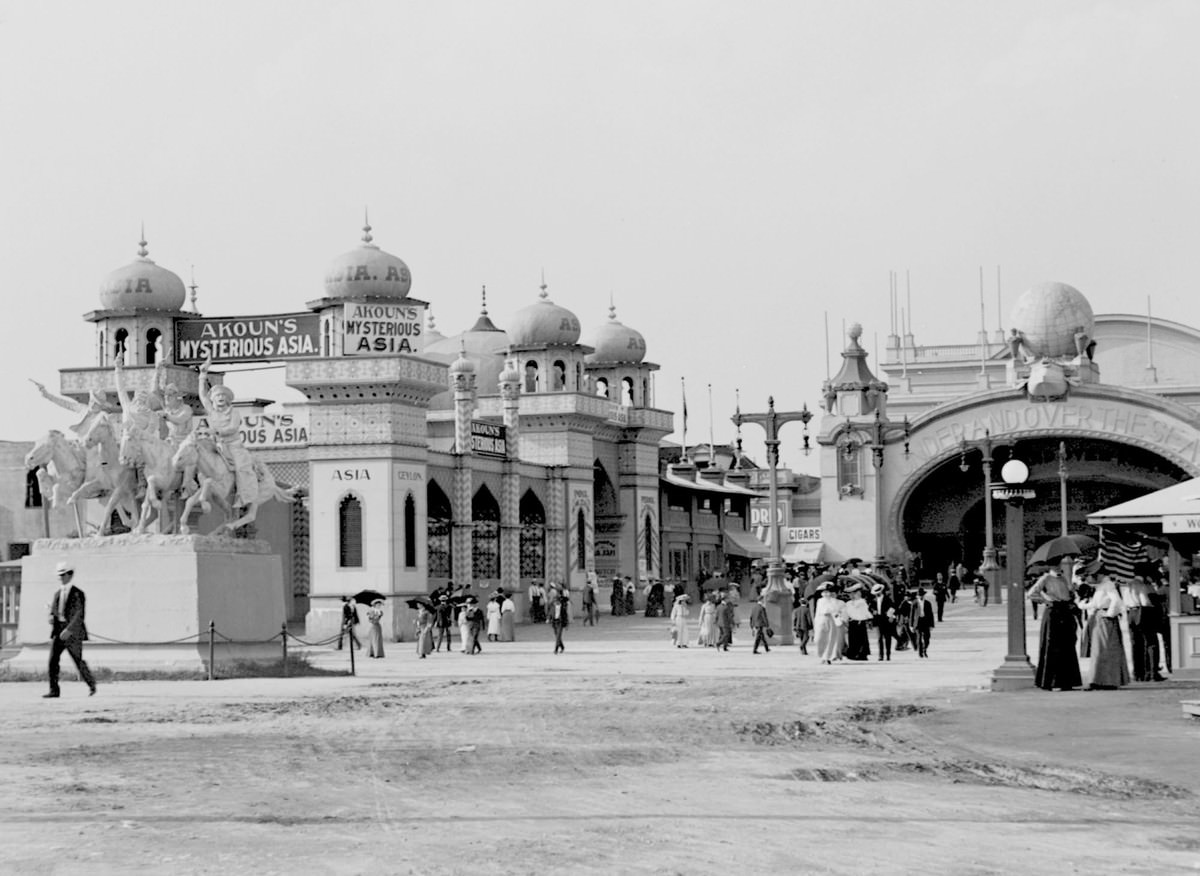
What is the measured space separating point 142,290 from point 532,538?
12.2 m

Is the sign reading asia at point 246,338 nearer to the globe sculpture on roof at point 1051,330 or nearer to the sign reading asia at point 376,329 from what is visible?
the sign reading asia at point 376,329

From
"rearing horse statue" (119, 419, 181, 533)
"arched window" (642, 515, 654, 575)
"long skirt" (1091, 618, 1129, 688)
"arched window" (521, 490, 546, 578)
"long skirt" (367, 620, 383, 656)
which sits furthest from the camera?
"arched window" (642, 515, 654, 575)

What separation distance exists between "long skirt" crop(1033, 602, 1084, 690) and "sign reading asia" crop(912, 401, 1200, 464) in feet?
156

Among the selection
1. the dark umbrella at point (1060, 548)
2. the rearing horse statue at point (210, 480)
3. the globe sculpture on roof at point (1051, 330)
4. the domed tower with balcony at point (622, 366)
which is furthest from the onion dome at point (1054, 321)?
the rearing horse statue at point (210, 480)

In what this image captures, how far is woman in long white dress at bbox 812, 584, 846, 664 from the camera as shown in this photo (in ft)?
100

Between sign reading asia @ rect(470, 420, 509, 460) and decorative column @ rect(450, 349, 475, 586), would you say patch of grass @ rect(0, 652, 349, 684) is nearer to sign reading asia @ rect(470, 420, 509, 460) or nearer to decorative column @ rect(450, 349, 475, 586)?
decorative column @ rect(450, 349, 475, 586)

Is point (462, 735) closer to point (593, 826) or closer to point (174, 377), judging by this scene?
point (593, 826)

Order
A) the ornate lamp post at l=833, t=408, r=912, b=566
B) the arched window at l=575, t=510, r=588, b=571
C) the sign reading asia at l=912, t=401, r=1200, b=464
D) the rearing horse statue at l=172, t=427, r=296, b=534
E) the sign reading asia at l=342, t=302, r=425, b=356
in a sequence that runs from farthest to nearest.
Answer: the ornate lamp post at l=833, t=408, r=912, b=566
the sign reading asia at l=912, t=401, r=1200, b=464
the arched window at l=575, t=510, r=588, b=571
the sign reading asia at l=342, t=302, r=425, b=356
the rearing horse statue at l=172, t=427, r=296, b=534

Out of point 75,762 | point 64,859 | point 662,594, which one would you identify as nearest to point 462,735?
point 75,762

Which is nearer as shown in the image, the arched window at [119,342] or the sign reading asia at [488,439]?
the arched window at [119,342]

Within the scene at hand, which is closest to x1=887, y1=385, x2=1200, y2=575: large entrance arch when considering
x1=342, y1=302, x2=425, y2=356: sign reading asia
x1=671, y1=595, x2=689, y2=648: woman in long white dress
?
x1=342, y1=302, x2=425, y2=356: sign reading asia

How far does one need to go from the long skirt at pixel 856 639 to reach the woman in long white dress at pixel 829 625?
0.85ft

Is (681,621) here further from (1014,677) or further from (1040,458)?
(1040,458)

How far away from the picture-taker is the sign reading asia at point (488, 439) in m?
49.4
